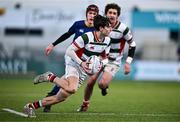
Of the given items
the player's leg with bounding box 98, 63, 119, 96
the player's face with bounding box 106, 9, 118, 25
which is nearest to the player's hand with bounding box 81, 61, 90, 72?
the player's face with bounding box 106, 9, 118, 25

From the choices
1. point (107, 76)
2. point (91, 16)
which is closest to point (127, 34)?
point (107, 76)

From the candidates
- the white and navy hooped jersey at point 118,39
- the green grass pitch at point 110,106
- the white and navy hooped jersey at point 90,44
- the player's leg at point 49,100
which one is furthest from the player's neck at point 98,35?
the white and navy hooped jersey at point 118,39

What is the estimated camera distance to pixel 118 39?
51.3 ft

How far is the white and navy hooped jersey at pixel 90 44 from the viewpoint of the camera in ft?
44.0

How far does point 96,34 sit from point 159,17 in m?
19.7

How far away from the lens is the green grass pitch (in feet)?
43.2

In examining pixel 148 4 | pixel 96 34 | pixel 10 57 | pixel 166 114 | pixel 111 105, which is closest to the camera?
pixel 96 34

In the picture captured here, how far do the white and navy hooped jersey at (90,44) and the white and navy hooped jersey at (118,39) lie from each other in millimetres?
1557

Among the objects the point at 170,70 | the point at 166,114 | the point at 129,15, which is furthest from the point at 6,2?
the point at 166,114

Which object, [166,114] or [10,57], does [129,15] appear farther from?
[166,114]

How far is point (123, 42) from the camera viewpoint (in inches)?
620

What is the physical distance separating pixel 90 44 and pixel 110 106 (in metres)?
3.57

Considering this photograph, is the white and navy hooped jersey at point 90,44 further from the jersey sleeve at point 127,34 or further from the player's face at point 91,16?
the jersey sleeve at point 127,34

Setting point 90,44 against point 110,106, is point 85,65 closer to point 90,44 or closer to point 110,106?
point 90,44
